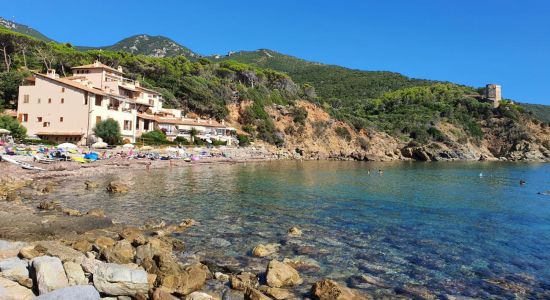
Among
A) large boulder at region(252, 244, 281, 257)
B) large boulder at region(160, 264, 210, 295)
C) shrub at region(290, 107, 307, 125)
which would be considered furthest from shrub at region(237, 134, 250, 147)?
large boulder at region(160, 264, 210, 295)

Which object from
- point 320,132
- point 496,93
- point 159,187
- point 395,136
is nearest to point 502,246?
point 159,187

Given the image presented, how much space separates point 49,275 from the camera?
27.4 ft

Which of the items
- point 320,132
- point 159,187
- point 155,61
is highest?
point 155,61

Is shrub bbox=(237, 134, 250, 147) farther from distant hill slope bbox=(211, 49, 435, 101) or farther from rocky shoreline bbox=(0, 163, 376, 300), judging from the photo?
distant hill slope bbox=(211, 49, 435, 101)

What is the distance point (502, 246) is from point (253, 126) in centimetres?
7276

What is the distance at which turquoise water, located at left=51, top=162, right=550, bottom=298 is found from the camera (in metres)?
12.0

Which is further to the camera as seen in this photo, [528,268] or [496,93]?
[496,93]

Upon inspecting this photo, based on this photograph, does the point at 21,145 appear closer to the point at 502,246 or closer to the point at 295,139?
the point at 502,246

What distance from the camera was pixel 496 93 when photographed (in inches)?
5453

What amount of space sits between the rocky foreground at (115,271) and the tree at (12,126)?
33049 mm

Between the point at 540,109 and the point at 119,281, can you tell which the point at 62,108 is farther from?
the point at 540,109

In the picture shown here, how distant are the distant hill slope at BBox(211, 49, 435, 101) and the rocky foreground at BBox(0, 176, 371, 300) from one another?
135 meters

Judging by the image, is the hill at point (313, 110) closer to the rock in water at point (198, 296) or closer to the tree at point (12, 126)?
the tree at point (12, 126)

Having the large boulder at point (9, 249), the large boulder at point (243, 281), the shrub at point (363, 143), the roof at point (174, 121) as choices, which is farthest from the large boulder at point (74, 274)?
the shrub at point (363, 143)
